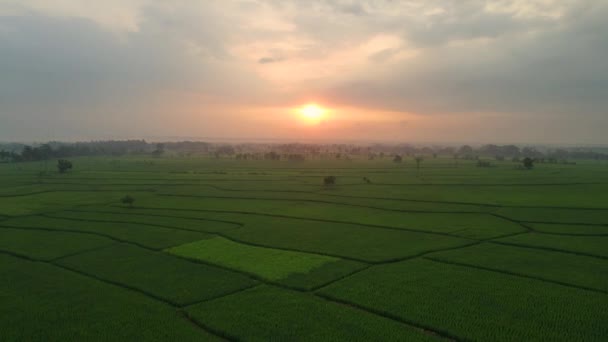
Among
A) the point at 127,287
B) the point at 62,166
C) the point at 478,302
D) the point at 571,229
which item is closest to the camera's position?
the point at 478,302

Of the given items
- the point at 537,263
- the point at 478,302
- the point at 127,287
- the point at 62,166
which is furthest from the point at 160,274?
the point at 62,166

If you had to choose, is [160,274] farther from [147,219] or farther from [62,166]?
[62,166]

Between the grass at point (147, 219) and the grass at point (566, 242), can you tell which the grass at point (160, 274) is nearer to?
the grass at point (147, 219)

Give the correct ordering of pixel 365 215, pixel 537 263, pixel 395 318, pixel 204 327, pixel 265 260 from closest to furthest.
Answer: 1. pixel 204 327
2. pixel 395 318
3. pixel 537 263
4. pixel 265 260
5. pixel 365 215

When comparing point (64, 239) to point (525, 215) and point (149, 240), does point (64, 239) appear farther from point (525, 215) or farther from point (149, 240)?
point (525, 215)

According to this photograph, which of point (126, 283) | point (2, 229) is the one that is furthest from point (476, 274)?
point (2, 229)

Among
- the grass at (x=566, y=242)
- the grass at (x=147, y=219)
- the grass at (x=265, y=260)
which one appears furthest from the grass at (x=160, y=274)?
the grass at (x=566, y=242)
